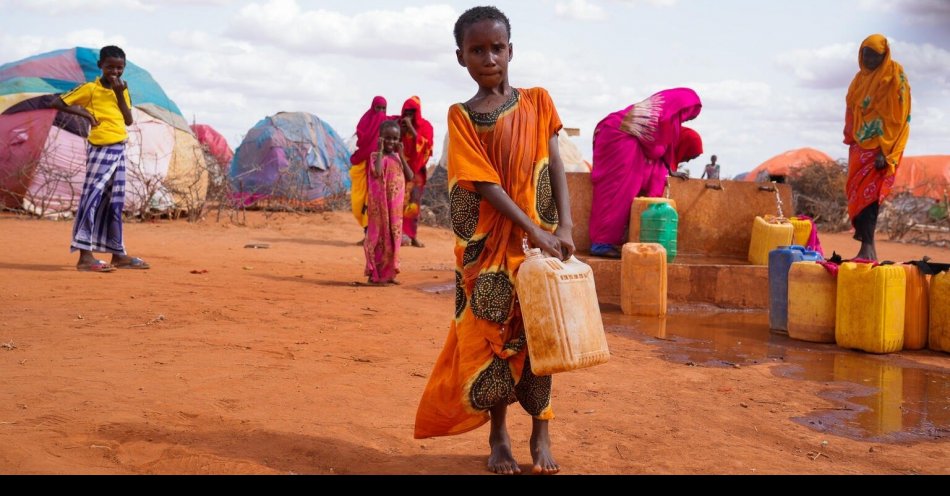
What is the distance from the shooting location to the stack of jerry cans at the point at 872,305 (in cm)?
596

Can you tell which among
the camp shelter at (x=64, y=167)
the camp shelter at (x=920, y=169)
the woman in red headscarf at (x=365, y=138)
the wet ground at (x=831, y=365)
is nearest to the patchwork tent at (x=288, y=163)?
the camp shelter at (x=64, y=167)

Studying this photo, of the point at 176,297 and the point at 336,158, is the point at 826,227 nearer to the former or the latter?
the point at 336,158

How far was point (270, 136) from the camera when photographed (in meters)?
19.7

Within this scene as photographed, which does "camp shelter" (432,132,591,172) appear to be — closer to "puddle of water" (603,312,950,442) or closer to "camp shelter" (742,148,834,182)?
"camp shelter" (742,148,834,182)

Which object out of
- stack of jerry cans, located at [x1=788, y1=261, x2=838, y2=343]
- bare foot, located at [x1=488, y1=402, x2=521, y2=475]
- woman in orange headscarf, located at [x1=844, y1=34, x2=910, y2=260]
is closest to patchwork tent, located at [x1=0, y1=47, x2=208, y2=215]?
woman in orange headscarf, located at [x1=844, y1=34, x2=910, y2=260]

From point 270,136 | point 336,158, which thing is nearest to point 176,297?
Answer: point 270,136

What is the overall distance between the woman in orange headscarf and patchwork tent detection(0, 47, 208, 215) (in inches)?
424

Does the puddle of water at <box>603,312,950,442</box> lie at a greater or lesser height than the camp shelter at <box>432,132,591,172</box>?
lesser

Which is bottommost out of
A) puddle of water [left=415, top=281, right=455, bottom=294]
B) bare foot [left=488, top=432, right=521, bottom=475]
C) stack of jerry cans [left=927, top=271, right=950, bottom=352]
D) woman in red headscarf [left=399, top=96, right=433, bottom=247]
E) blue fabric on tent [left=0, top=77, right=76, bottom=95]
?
bare foot [left=488, top=432, right=521, bottom=475]

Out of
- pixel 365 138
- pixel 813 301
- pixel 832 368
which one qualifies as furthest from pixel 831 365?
pixel 365 138

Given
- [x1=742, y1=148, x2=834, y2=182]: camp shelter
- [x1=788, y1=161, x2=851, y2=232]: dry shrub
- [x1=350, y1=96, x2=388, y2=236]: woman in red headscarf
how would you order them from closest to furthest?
[x1=350, y1=96, x2=388, y2=236]: woman in red headscarf
[x1=788, y1=161, x2=851, y2=232]: dry shrub
[x1=742, y1=148, x2=834, y2=182]: camp shelter

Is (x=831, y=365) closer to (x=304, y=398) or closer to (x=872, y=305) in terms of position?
(x=872, y=305)

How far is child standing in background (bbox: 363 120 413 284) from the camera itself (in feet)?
27.9

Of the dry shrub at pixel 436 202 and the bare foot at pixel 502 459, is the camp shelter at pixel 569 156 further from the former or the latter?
the bare foot at pixel 502 459
